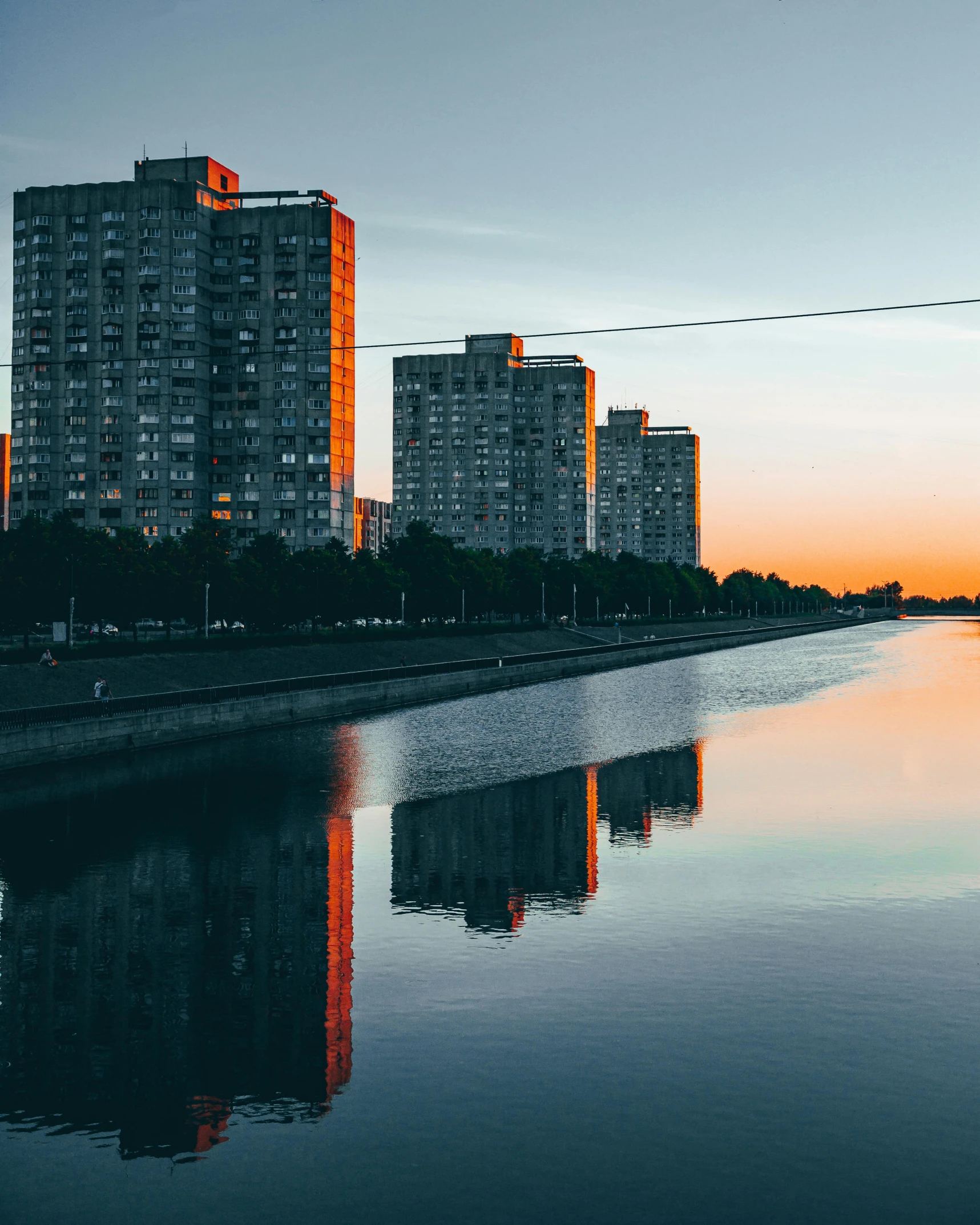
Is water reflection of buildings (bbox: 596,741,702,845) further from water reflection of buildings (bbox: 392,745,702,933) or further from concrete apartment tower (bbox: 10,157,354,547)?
concrete apartment tower (bbox: 10,157,354,547)

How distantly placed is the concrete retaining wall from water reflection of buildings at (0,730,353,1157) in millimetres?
13831

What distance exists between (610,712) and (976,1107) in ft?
170

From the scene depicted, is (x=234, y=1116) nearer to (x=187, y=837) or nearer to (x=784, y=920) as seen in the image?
(x=784, y=920)

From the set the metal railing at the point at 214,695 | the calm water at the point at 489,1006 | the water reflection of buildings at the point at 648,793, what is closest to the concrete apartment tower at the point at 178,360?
the metal railing at the point at 214,695

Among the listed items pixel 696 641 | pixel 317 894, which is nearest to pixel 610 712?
pixel 317 894

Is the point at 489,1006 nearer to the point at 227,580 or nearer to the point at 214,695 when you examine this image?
the point at 214,695

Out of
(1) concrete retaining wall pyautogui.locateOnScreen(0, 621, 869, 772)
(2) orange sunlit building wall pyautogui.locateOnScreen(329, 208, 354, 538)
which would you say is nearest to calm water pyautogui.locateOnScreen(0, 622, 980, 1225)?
(1) concrete retaining wall pyautogui.locateOnScreen(0, 621, 869, 772)

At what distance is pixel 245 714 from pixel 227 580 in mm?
37445

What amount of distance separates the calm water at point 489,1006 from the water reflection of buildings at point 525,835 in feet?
0.53

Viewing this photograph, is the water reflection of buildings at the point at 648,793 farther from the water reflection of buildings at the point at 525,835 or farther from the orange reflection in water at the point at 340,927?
the orange reflection in water at the point at 340,927

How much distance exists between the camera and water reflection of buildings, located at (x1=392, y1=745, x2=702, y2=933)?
2272 centimetres

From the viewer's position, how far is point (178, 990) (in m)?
17.0

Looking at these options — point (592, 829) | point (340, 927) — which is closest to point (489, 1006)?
point (340, 927)

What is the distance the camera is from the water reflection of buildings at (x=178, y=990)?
43.2 feet
